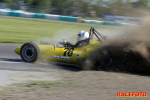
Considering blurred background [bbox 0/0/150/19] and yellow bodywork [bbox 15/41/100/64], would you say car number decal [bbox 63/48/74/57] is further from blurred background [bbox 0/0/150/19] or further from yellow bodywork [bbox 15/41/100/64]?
blurred background [bbox 0/0/150/19]

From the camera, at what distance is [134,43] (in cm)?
680

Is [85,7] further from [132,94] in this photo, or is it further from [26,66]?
[132,94]

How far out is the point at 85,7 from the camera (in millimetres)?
54188

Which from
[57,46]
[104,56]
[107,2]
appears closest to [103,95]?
[104,56]

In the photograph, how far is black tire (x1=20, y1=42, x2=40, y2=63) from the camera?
7379 millimetres

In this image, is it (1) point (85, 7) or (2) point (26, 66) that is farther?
(1) point (85, 7)

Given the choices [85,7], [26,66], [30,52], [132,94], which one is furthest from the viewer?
[85,7]

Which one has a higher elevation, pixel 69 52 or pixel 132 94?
pixel 69 52

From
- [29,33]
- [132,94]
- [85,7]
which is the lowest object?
[132,94]

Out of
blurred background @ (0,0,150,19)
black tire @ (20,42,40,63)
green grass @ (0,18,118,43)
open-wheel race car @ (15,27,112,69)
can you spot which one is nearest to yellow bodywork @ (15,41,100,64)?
open-wheel race car @ (15,27,112,69)

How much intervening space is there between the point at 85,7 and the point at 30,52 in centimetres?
4829

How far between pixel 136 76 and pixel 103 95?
7.09ft

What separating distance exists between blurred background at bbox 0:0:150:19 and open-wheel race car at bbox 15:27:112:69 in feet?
98.7

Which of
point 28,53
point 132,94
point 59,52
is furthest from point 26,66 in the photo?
point 132,94
